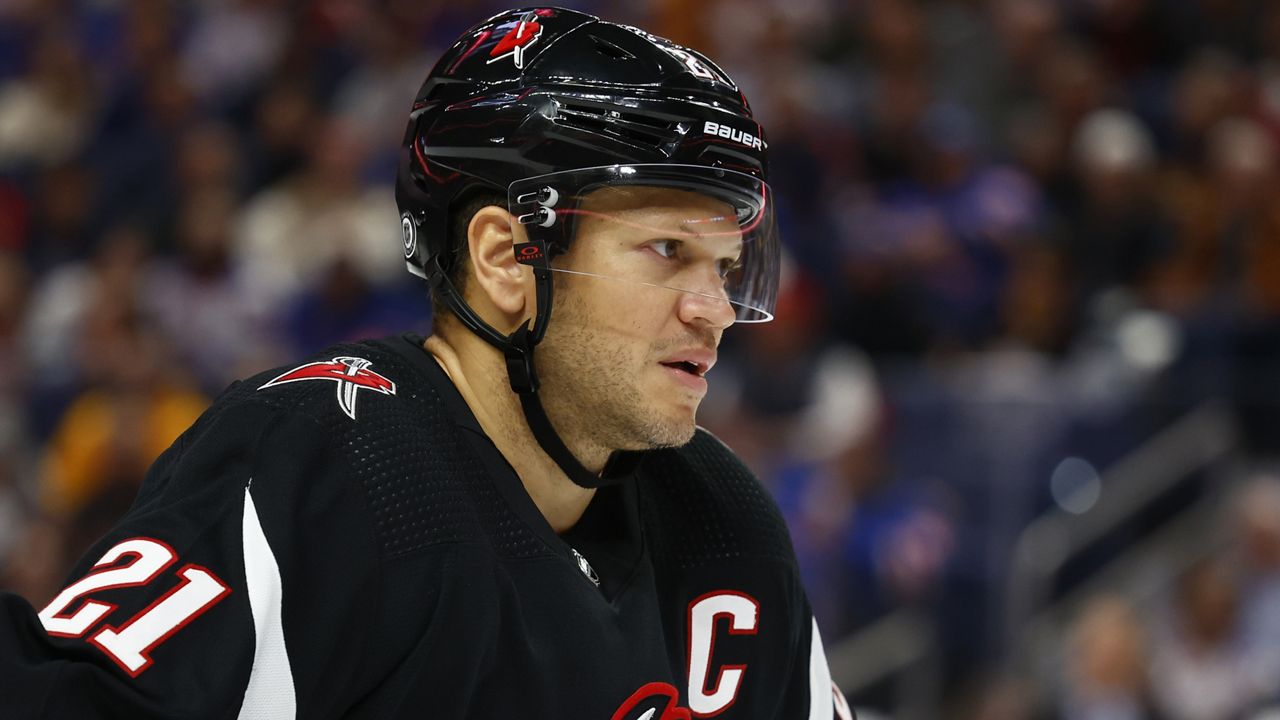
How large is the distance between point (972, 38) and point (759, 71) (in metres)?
1.53

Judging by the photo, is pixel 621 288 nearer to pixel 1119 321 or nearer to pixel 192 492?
pixel 192 492

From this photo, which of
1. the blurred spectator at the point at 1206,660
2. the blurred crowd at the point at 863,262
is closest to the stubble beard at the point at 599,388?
the blurred crowd at the point at 863,262

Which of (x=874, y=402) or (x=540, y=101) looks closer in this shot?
(x=540, y=101)

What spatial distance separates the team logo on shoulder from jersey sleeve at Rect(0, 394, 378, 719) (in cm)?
7

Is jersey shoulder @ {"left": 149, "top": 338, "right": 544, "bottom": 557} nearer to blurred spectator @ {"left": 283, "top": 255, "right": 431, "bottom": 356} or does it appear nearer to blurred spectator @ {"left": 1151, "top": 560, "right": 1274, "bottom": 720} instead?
blurred spectator @ {"left": 1151, "top": 560, "right": 1274, "bottom": 720}

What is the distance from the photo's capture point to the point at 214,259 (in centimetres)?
707

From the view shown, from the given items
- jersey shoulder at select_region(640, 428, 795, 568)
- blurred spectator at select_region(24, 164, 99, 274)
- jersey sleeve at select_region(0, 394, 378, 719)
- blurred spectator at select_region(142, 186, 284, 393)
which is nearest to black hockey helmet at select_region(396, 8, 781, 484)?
jersey shoulder at select_region(640, 428, 795, 568)

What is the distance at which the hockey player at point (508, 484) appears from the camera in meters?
1.76

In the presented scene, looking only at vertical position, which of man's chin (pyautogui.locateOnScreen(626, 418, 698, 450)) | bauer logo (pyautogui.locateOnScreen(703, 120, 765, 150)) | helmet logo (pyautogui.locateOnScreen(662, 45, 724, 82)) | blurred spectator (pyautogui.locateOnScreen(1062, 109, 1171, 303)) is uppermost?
helmet logo (pyautogui.locateOnScreen(662, 45, 724, 82))

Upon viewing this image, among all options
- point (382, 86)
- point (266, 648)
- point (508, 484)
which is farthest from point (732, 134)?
point (382, 86)

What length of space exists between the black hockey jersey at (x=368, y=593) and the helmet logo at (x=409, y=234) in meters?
0.15

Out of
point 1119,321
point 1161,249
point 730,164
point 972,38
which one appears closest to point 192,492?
point 730,164

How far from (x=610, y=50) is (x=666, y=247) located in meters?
0.30

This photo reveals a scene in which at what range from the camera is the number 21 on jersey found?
1677 mm
